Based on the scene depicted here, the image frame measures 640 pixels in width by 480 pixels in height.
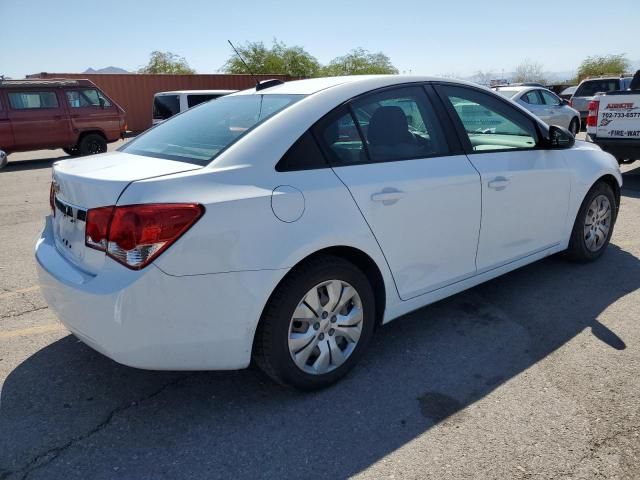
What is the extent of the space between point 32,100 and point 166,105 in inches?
125

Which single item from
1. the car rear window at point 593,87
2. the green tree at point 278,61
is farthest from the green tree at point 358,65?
the car rear window at point 593,87

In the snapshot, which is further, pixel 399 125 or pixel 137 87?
pixel 137 87

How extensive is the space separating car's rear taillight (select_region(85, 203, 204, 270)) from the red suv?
12471 mm

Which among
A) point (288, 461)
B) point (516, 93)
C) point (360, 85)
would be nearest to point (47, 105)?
point (516, 93)

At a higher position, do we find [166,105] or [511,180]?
[511,180]

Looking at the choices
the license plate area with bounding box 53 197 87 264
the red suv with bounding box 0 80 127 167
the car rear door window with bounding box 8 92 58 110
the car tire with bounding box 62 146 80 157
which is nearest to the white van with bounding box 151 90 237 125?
the red suv with bounding box 0 80 127 167

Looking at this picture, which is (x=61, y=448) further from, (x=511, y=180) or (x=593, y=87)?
(x=593, y=87)

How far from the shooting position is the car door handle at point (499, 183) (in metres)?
3.53

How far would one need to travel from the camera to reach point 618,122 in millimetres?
8336

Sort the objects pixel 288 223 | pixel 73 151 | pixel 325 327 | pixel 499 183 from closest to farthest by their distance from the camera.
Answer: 1. pixel 288 223
2. pixel 325 327
3. pixel 499 183
4. pixel 73 151

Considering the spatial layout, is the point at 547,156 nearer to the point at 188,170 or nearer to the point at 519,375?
the point at 519,375

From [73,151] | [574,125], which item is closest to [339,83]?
[73,151]

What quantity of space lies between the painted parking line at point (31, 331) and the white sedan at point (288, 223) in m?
0.85

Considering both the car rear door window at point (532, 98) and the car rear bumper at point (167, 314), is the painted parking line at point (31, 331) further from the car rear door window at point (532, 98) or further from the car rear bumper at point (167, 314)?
the car rear door window at point (532, 98)
